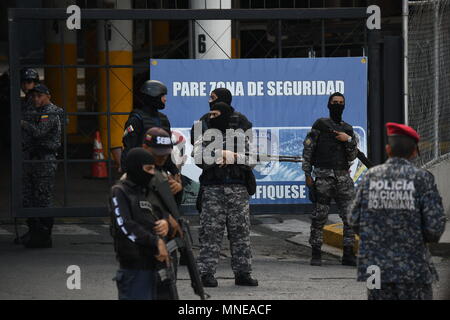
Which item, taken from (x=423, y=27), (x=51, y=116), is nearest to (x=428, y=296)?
(x=51, y=116)

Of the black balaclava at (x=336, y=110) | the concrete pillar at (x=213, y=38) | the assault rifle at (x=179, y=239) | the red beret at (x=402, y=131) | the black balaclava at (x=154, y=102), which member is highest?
the concrete pillar at (x=213, y=38)

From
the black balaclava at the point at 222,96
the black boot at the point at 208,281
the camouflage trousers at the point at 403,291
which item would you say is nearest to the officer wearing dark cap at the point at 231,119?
the black balaclava at the point at 222,96

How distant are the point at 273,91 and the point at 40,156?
2.75 m

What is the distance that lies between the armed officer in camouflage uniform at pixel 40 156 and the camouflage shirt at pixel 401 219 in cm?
581

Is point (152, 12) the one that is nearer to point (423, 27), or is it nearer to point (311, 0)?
point (423, 27)

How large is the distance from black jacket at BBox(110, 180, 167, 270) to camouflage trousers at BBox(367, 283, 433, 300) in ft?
4.78

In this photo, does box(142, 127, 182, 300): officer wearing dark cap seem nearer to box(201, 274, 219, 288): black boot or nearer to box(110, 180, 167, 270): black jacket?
box(110, 180, 167, 270): black jacket

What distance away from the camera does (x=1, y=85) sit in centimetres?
2797

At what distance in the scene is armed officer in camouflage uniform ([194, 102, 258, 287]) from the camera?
9719mm

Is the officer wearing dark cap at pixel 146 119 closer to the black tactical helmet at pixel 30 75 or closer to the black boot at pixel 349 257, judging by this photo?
the black boot at pixel 349 257

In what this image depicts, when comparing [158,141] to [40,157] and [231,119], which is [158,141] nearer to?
[231,119]

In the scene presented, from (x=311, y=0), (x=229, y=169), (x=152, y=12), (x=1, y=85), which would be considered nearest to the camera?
(x=229, y=169)

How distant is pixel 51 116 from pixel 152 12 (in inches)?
72.3

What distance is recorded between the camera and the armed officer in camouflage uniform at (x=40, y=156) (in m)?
11.7
